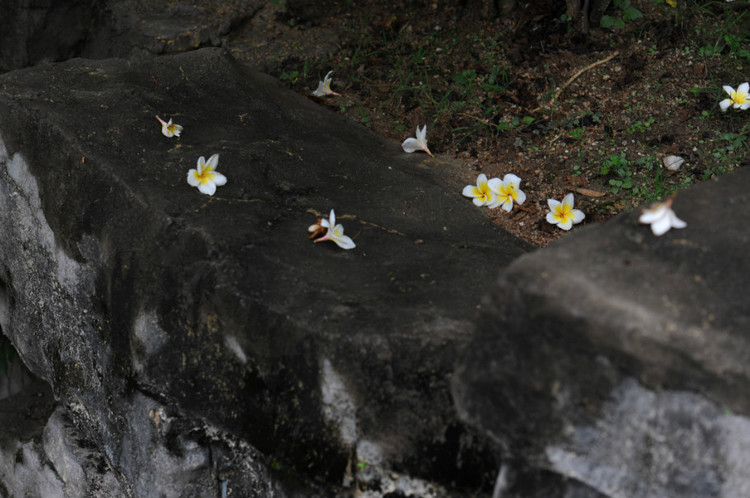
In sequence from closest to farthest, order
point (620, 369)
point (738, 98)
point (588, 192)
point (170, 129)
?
point (620, 369)
point (170, 129)
point (588, 192)
point (738, 98)

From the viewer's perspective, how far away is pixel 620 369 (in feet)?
4.35

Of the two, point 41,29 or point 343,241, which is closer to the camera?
point 343,241

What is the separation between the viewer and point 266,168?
2.47 meters

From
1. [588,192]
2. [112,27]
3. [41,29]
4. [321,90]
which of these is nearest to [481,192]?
[588,192]

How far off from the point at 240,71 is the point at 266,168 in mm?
723

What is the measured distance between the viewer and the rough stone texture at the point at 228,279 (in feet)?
5.95

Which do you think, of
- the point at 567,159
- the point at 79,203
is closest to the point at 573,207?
the point at 567,159

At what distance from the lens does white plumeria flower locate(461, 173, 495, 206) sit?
2639 millimetres

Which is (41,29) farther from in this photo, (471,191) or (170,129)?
(471,191)

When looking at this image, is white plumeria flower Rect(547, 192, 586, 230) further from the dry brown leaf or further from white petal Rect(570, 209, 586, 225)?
the dry brown leaf

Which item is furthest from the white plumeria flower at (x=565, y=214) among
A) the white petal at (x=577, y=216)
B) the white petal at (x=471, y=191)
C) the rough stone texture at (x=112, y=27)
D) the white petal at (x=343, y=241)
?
the rough stone texture at (x=112, y=27)

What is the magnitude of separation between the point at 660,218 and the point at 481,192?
114 cm

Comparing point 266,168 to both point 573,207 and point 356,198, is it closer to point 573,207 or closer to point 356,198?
point 356,198

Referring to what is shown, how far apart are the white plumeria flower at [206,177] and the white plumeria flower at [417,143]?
87 cm
